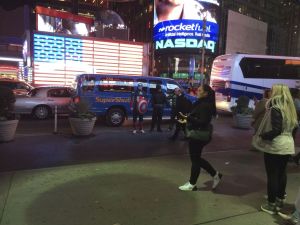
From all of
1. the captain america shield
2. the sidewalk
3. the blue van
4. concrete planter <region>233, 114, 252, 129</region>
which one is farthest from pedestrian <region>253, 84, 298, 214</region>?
concrete planter <region>233, 114, 252, 129</region>

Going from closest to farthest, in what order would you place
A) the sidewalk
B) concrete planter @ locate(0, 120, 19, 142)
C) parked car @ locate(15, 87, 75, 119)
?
the sidewalk, concrete planter @ locate(0, 120, 19, 142), parked car @ locate(15, 87, 75, 119)

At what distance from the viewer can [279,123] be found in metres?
4.66

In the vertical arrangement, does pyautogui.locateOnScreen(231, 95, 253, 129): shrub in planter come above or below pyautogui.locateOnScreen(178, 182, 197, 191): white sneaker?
above

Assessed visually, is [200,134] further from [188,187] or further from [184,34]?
[184,34]

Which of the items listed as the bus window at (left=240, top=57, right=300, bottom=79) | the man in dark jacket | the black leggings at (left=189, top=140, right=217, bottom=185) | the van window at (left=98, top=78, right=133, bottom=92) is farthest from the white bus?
the black leggings at (left=189, top=140, right=217, bottom=185)

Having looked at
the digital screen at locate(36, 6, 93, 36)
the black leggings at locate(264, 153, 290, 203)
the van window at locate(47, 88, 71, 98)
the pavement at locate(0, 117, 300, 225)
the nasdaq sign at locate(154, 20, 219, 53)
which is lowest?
the pavement at locate(0, 117, 300, 225)

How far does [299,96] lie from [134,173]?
4742mm

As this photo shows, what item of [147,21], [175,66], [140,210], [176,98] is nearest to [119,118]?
[176,98]

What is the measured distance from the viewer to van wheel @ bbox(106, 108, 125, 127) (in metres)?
13.3

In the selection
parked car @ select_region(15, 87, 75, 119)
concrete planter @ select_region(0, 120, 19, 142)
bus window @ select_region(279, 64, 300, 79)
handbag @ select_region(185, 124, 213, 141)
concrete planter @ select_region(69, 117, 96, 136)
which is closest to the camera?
handbag @ select_region(185, 124, 213, 141)

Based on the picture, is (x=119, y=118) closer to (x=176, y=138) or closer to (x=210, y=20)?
(x=176, y=138)

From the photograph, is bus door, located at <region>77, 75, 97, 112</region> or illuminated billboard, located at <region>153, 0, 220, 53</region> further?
illuminated billboard, located at <region>153, 0, 220, 53</region>

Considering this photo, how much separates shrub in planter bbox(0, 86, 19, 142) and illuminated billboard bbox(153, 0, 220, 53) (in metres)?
36.5

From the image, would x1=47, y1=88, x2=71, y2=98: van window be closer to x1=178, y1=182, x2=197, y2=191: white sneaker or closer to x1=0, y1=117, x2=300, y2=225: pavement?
x1=0, y1=117, x2=300, y2=225: pavement
